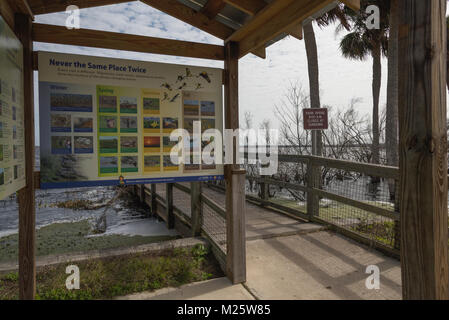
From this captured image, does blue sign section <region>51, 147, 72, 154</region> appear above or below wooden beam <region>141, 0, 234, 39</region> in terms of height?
below

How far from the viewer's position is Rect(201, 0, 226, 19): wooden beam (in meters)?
2.93

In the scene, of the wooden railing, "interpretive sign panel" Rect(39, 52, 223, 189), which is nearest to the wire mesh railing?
the wooden railing

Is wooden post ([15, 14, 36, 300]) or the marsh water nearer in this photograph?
wooden post ([15, 14, 36, 300])

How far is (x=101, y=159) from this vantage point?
2807 millimetres

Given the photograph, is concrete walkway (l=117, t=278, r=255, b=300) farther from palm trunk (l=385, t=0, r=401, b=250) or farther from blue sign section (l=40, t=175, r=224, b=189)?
palm trunk (l=385, t=0, r=401, b=250)

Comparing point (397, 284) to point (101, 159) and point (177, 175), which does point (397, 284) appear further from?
point (101, 159)

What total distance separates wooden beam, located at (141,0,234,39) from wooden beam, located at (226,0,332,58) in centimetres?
13

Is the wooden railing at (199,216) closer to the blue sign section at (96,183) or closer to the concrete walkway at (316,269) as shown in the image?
the concrete walkway at (316,269)

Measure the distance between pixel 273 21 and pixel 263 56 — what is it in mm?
614

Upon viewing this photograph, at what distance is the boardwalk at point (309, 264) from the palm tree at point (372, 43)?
7203 millimetres

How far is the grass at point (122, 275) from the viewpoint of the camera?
115 inches

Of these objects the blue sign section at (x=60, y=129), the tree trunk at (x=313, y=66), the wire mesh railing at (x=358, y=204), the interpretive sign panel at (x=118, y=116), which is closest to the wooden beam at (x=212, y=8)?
the interpretive sign panel at (x=118, y=116)

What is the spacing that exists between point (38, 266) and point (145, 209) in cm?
777

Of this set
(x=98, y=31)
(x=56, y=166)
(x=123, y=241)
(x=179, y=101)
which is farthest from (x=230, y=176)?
(x=123, y=241)
